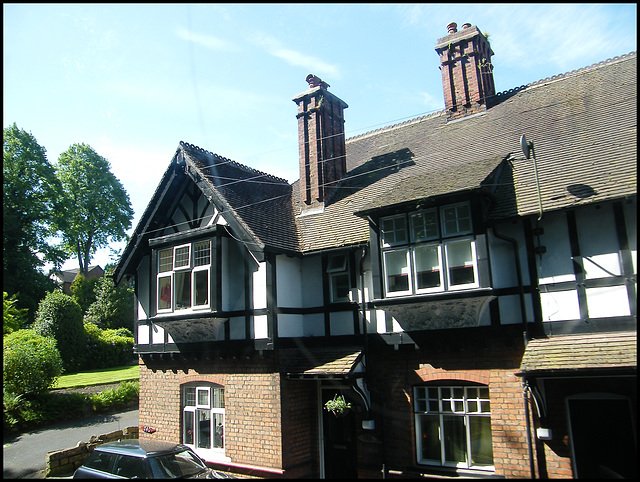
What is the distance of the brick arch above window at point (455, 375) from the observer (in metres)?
9.81

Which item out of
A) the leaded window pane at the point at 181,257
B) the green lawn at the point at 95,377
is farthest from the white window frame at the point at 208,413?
the green lawn at the point at 95,377

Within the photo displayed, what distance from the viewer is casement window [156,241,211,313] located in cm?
1262

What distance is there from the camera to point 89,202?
44625 mm

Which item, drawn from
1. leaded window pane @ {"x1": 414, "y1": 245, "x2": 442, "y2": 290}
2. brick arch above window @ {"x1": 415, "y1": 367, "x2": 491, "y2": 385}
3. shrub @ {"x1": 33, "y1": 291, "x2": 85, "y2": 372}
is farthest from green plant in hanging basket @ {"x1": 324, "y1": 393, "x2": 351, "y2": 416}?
shrub @ {"x1": 33, "y1": 291, "x2": 85, "y2": 372}

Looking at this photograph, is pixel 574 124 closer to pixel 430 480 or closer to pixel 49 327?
pixel 430 480

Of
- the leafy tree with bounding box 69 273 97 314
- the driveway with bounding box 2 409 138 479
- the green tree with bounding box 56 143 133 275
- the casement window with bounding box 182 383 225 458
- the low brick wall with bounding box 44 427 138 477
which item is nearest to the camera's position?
the casement window with bounding box 182 383 225 458

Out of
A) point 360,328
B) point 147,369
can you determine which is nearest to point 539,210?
point 360,328

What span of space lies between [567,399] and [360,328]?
451 centimetres

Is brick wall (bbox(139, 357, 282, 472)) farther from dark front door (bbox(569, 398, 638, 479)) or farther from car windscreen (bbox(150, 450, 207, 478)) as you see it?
dark front door (bbox(569, 398, 638, 479))

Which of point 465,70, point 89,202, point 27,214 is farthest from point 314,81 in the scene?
point 89,202

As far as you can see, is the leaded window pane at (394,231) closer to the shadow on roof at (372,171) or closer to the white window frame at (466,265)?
the white window frame at (466,265)

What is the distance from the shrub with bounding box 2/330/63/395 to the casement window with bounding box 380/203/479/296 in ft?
47.2

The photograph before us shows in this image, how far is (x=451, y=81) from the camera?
49.9ft

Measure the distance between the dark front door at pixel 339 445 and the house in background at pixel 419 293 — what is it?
0.16 feet
